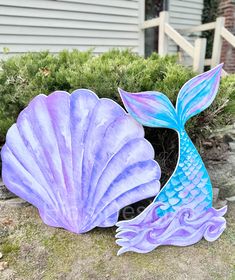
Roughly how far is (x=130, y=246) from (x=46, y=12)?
3.99 metres

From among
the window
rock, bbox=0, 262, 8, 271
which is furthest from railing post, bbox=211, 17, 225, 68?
rock, bbox=0, 262, 8, 271

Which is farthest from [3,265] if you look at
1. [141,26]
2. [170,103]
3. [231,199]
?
[141,26]

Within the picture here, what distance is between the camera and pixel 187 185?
190 centimetres

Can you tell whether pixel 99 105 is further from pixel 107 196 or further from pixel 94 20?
pixel 94 20

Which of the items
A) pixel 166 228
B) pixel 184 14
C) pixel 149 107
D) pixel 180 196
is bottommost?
pixel 166 228

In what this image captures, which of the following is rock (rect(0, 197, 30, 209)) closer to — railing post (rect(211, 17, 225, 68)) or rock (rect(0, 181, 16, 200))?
rock (rect(0, 181, 16, 200))

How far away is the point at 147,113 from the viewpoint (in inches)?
67.9

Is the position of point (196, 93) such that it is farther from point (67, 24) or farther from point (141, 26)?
point (141, 26)

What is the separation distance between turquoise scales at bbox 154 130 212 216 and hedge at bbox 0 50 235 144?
33cm

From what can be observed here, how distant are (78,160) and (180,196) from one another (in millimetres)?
698

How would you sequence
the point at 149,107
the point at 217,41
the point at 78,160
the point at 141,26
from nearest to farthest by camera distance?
1. the point at 149,107
2. the point at 78,160
3. the point at 217,41
4. the point at 141,26

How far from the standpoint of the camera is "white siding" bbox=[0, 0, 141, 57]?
4.33 meters

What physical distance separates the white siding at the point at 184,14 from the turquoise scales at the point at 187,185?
5.76 metres

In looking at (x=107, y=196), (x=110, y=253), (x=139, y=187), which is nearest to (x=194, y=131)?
(x=139, y=187)
